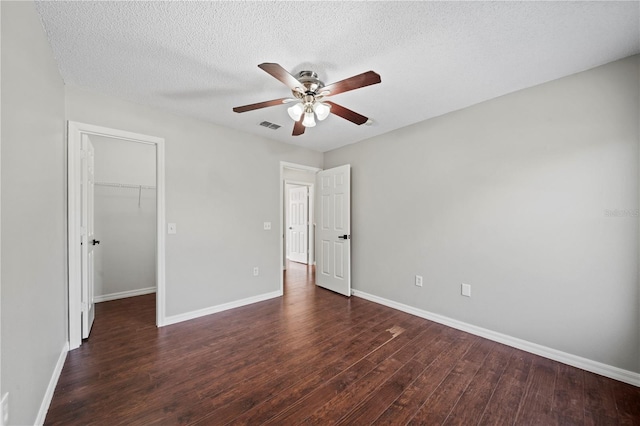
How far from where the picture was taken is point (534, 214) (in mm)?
2277

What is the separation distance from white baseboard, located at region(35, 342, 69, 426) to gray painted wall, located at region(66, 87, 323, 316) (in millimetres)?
859

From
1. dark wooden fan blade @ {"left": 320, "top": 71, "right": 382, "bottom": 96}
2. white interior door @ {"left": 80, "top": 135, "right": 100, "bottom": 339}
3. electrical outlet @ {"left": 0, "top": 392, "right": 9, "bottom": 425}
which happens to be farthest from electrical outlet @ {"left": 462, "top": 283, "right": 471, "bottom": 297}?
white interior door @ {"left": 80, "top": 135, "right": 100, "bottom": 339}

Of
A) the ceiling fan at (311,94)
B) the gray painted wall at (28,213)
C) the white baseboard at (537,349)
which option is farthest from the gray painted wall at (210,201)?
the white baseboard at (537,349)

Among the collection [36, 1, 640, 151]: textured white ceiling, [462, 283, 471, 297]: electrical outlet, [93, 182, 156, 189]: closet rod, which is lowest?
[462, 283, 471, 297]: electrical outlet

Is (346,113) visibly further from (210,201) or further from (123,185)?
(123,185)

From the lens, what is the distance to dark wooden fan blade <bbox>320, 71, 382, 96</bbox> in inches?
61.5

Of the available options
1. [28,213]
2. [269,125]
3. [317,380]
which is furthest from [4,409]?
[269,125]

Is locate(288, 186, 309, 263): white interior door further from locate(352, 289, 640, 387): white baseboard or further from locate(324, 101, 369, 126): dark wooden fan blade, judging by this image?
locate(324, 101, 369, 126): dark wooden fan blade

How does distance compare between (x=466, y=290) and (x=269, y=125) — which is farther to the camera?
(x=269, y=125)

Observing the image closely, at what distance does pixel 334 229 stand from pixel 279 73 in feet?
9.13

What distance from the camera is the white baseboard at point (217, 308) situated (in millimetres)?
2857

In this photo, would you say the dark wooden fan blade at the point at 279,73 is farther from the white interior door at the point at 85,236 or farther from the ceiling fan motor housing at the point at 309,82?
the white interior door at the point at 85,236

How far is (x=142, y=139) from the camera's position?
2.71 m

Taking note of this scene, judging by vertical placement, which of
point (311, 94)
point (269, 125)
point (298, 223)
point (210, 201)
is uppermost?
point (269, 125)
